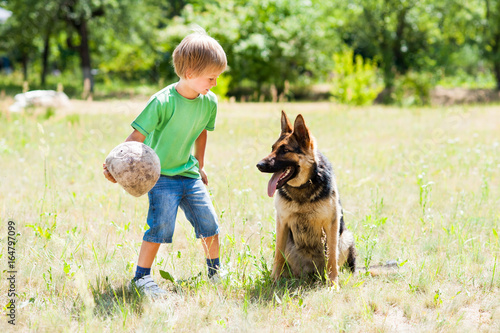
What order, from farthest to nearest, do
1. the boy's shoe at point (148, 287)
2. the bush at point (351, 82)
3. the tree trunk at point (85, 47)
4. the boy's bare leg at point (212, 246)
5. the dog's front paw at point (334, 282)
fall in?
1. the tree trunk at point (85, 47)
2. the bush at point (351, 82)
3. the boy's bare leg at point (212, 246)
4. the dog's front paw at point (334, 282)
5. the boy's shoe at point (148, 287)

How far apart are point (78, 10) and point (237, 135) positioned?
14526 millimetres

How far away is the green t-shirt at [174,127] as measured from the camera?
122 inches

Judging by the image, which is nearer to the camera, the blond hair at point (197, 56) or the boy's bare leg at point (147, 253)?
the blond hair at point (197, 56)

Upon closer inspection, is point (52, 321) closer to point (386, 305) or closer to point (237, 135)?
point (386, 305)

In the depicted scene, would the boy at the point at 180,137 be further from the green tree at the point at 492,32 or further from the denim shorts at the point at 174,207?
the green tree at the point at 492,32

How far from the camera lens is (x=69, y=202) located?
5.16m

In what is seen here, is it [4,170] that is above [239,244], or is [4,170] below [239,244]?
above

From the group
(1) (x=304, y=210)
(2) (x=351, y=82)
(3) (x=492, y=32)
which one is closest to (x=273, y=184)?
(1) (x=304, y=210)

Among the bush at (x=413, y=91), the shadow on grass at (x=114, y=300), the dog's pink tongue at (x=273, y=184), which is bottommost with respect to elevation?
the shadow on grass at (x=114, y=300)

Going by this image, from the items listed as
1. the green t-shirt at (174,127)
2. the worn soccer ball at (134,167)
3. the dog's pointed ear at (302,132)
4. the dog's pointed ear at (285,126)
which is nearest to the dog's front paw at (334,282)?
the dog's pointed ear at (302,132)

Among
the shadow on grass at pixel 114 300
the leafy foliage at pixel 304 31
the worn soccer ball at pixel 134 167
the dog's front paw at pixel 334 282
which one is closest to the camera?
the worn soccer ball at pixel 134 167

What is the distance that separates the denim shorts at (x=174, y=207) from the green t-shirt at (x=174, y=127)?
85mm

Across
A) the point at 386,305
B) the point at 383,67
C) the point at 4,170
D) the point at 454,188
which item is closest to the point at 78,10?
the point at 383,67

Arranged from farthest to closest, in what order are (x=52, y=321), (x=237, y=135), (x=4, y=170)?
(x=237, y=135)
(x=4, y=170)
(x=52, y=321)
